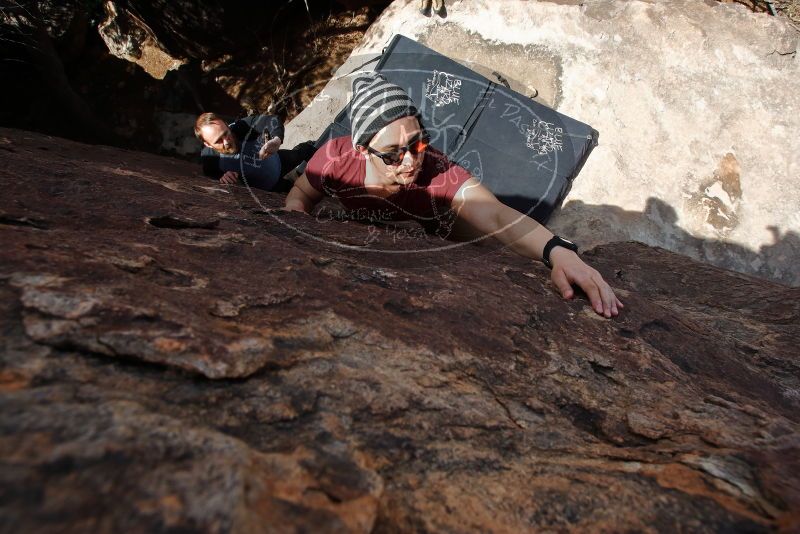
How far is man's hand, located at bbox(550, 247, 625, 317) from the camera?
178 centimetres

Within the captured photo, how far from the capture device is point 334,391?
1.04m

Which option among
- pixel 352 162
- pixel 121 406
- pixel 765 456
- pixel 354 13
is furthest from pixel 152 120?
pixel 765 456

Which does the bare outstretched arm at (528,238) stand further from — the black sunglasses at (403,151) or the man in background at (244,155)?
the man in background at (244,155)

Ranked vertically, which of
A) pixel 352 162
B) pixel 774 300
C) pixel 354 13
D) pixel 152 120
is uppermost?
pixel 354 13

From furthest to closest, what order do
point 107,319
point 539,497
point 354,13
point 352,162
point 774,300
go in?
point 354,13, point 352,162, point 774,300, point 107,319, point 539,497

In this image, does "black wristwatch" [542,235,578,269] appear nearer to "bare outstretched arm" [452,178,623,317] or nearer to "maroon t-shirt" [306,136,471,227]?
"bare outstretched arm" [452,178,623,317]

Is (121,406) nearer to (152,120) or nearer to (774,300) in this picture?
(774,300)

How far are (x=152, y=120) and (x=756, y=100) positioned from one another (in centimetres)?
781

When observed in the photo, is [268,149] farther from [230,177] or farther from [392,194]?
[392,194]

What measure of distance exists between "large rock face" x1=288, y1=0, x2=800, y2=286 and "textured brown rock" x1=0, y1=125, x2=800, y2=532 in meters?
2.06

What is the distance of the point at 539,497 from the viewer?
2.92 ft

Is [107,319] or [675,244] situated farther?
[675,244]

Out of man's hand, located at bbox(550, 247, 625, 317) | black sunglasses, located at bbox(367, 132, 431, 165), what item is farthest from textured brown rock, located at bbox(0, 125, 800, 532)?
black sunglasses, located at bbox(367, 132, 431, 165)

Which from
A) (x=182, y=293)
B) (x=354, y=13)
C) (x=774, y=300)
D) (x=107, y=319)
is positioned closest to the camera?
(x=107, y=319)
